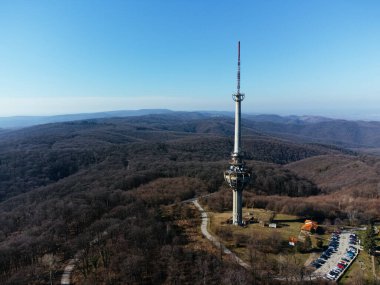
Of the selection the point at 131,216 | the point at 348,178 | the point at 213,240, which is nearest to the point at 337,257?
the point at 213,240

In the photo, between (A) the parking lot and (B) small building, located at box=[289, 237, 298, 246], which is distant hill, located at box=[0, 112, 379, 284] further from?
(B) small building, located at box=[289, 237, 298, 246]

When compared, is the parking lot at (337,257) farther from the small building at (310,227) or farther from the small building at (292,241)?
the small building at (292,241)

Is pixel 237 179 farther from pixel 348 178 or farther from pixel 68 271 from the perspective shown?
pixel 348 178

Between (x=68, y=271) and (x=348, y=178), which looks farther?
(x=348, y=178)

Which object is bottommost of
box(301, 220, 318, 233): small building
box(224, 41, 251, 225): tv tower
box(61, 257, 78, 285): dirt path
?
box(61, 257, 78, 285): dirt path

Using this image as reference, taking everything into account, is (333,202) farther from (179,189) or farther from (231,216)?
(179,189)

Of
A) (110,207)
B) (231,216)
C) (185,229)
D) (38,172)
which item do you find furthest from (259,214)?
(38,172)

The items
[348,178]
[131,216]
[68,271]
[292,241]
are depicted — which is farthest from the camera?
[348,178]

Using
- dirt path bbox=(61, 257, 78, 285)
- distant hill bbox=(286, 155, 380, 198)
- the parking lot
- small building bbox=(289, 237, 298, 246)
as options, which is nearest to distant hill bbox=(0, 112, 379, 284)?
dirt path bbox=(61, 257, 78, 285)
